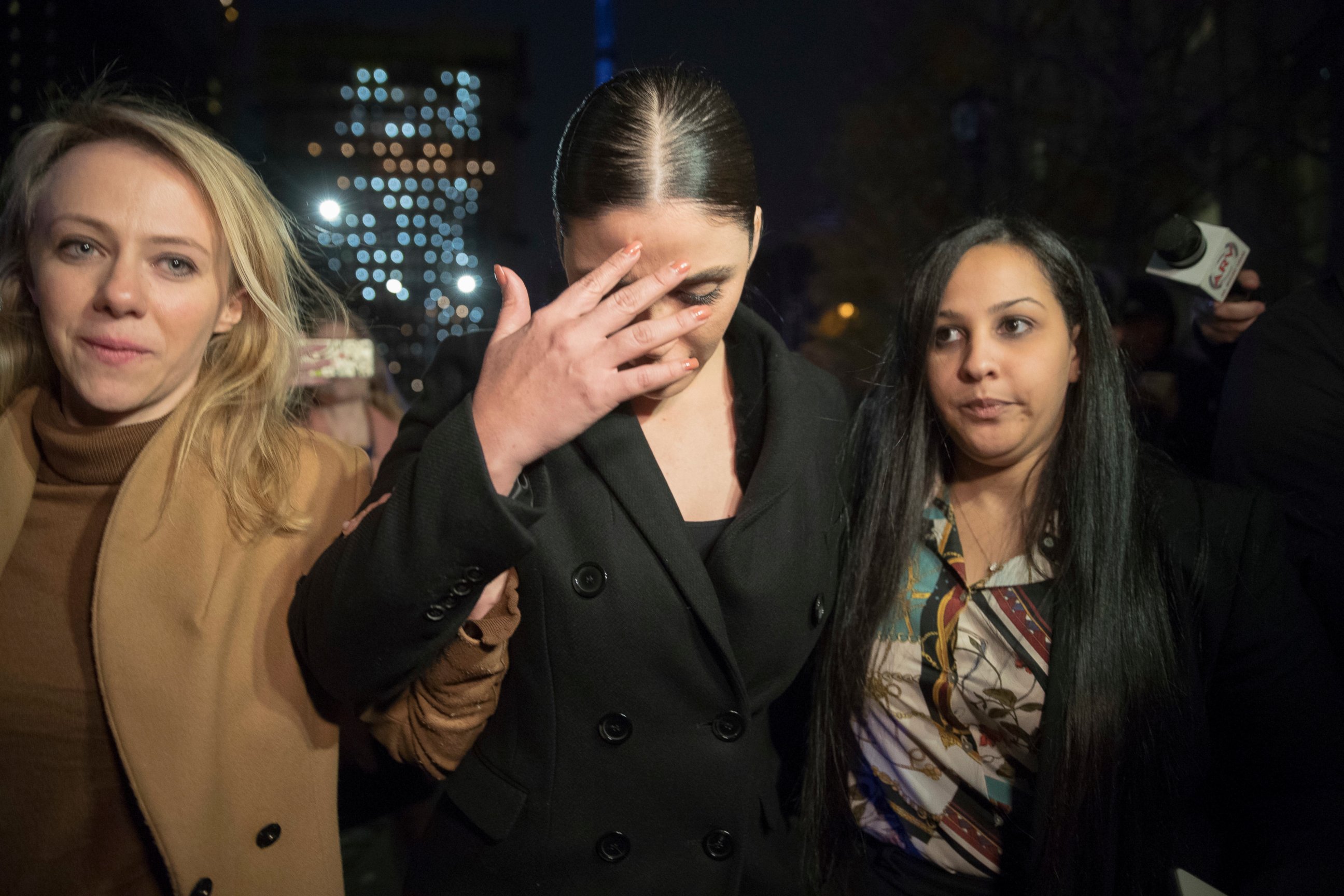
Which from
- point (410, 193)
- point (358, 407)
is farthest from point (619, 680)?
point (410, 193)

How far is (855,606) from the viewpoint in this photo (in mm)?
1852

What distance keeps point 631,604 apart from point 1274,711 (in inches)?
56.0

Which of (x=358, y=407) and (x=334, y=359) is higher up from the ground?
(x=334, y=359)

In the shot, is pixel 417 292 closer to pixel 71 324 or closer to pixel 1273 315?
pixel 71 324

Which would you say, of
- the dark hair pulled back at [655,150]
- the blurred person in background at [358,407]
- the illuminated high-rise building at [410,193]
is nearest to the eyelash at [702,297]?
the dark hair pulled back at [655,150]

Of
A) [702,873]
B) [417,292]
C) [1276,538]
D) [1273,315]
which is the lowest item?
[702,873]

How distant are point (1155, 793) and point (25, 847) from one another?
2.39 metres

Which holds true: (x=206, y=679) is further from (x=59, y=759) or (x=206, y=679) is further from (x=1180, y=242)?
(x=1180, y=242)

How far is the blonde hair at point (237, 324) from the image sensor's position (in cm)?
168

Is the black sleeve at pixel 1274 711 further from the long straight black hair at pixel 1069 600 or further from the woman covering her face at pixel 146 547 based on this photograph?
the woman covering her face at pixel 146 547

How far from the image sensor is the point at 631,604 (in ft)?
5.08

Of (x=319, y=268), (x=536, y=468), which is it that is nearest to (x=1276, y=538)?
(x=536, y=468)

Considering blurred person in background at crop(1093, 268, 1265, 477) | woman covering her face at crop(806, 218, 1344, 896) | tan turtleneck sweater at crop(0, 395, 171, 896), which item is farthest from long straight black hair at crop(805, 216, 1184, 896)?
tan turtleneck sweater at crop(0, 395, 171, 896)

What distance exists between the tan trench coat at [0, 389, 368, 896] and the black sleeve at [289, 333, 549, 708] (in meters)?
0.30
